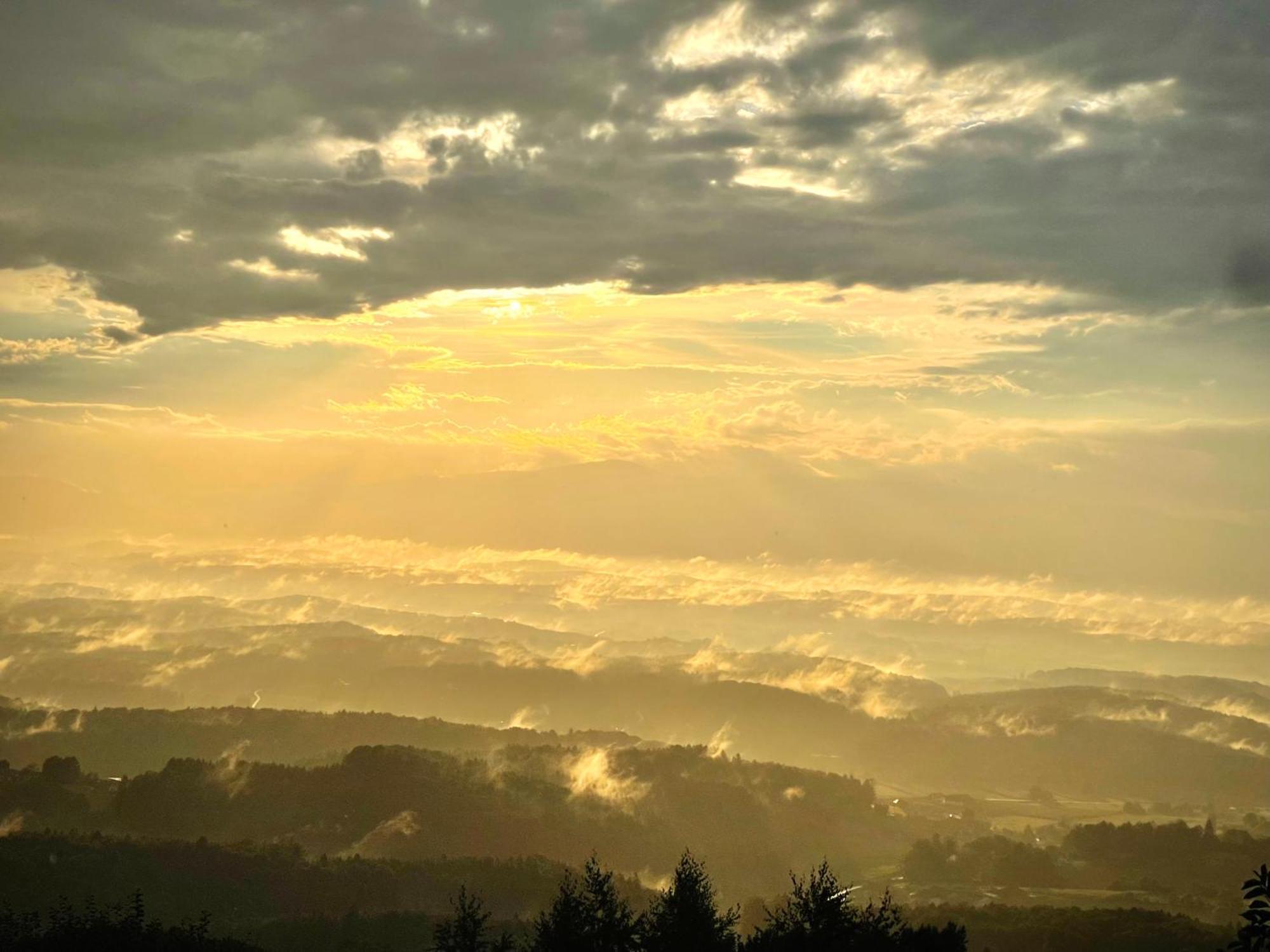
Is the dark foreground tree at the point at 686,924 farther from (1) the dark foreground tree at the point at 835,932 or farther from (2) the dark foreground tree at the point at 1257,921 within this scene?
(2) the dark foreground tree at the point at 1257,921

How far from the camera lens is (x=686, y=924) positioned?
465 feet

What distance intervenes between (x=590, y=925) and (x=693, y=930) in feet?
45.9

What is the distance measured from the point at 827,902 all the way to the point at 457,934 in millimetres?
40597

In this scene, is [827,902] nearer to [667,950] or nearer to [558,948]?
[667,950]

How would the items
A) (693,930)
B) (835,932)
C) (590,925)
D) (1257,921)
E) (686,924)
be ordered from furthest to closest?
(686,924) < (693,930) < (590,925) < (835,932) < (1257,921)

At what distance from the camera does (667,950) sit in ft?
432

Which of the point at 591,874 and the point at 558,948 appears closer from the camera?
the point at 558,948

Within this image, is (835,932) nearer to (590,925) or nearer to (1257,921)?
(590,925)

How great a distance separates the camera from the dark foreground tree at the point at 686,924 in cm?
13400

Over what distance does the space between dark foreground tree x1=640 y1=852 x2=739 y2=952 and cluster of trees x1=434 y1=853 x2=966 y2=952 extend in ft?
0.49

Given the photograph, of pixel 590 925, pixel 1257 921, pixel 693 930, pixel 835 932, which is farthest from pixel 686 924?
pixel 1257 921

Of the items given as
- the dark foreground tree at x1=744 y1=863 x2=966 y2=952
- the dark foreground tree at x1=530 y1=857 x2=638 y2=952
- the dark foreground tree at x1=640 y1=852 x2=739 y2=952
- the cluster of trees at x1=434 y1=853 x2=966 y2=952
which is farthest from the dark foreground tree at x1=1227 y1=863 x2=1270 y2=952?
the dark foreground tree at x1=640 y1=852 x2=739 y2=952

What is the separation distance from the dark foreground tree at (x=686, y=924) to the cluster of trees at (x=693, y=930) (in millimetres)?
148

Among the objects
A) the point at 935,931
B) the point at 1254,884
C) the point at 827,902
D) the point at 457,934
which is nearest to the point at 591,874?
the point at 457,934
